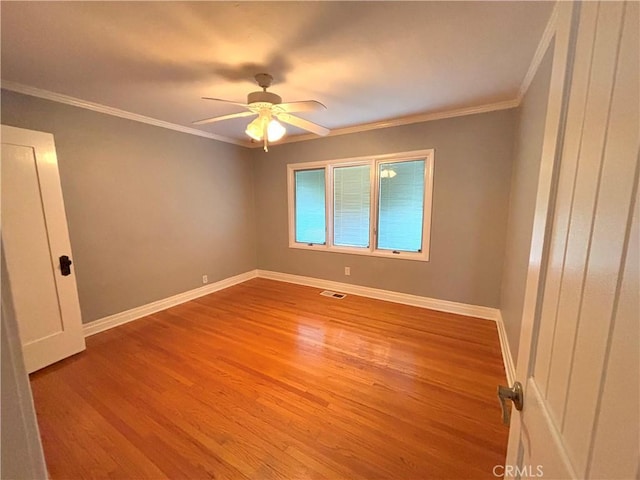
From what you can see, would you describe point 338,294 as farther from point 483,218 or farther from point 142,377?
point 142,377

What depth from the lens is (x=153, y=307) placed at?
3.39 meters

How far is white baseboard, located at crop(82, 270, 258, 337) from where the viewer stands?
2.88m

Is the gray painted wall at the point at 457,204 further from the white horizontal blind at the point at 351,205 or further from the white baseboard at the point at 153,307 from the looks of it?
the white baseboard at the point at 153,307

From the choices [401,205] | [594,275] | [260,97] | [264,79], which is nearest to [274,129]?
[260,97]

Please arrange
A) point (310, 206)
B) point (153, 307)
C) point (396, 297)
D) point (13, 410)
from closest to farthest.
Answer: point (13, 410) < point (153, 307) < point (396, 297) < point (310, 206)

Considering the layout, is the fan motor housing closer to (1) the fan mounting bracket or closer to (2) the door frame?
(1) the fan mounting bracket

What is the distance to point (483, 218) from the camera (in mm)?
3016

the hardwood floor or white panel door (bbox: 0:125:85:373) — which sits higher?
white panel door (bbox: 0:125:85:373)

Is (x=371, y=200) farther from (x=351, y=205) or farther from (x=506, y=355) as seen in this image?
(x=506, y=355)

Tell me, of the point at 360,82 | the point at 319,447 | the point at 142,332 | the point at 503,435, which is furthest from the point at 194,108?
the point at 503,435

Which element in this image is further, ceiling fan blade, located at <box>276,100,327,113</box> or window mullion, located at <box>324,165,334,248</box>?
window mullion, located at <box>324,165,334,248</box>

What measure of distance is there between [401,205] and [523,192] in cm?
151

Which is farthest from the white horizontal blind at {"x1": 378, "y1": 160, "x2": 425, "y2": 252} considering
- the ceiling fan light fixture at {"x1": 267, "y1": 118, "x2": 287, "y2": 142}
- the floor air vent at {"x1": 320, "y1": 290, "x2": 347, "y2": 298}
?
the ceiling fan light fixture at {"x1": 267, "y1": 118, "x2": 287, "y2": 142}

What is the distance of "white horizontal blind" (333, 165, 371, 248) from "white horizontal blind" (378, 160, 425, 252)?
0.22m
